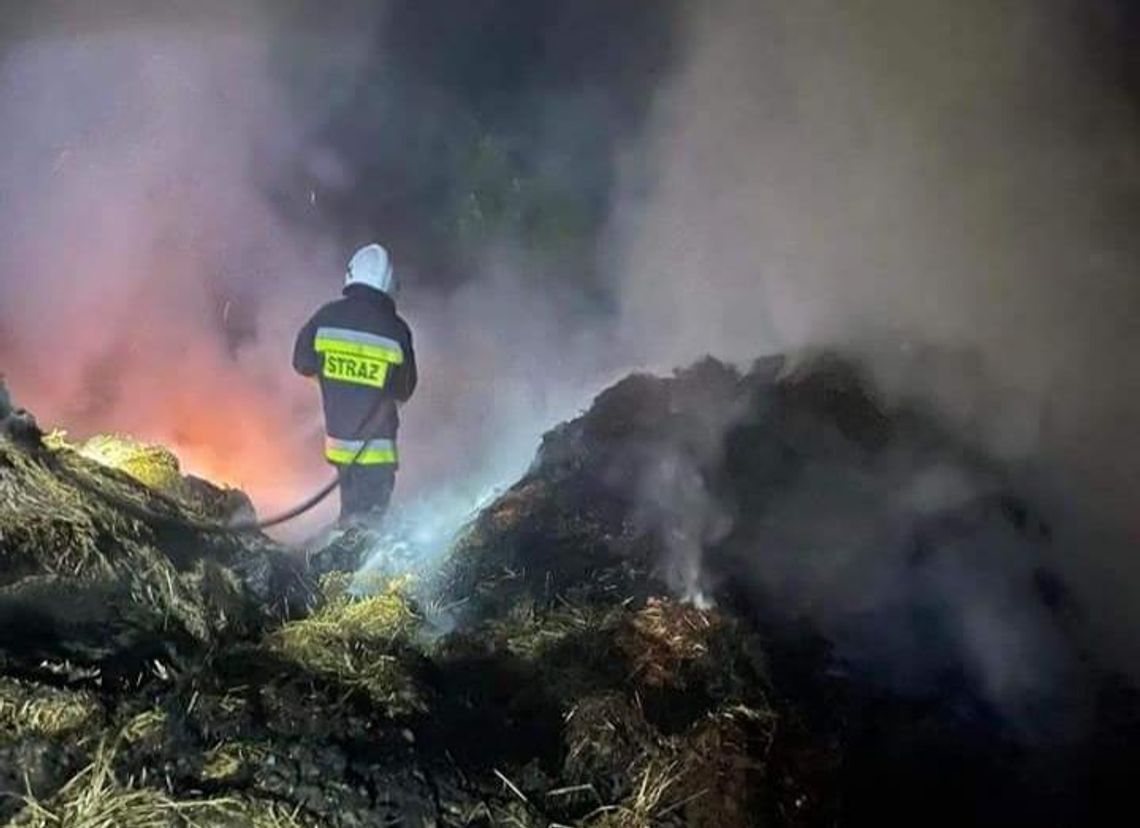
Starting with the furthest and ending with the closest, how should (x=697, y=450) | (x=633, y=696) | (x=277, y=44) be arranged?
(x=277, y=44), (x=697, y=450), (x=633, y=696)

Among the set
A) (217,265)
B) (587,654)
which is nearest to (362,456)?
(587,654)

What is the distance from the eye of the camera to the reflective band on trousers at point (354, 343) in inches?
307

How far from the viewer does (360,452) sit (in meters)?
7.95

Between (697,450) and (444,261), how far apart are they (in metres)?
12.9

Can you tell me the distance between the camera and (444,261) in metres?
19.9

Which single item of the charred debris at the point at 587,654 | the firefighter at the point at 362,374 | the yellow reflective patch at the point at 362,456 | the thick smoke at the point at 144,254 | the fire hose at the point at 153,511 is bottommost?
the charred debris at the point at 587,654

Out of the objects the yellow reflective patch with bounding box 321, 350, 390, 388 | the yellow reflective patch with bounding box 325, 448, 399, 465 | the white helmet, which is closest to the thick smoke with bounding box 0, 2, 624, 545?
the yellow reflective patch with bounding box 325, 448, 399, 465

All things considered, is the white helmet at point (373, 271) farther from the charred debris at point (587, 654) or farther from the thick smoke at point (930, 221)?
the thick smoke at point (930, 221)

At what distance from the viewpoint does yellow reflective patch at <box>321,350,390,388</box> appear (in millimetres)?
7852

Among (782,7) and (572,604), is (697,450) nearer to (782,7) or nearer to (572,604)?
(572,604)

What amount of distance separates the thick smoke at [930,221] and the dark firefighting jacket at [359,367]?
3.40m

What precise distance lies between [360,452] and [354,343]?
3.01 ft

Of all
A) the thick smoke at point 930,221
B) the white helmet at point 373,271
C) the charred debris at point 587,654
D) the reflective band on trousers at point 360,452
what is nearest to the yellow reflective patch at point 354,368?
the reflective band on trousers at point 360,452

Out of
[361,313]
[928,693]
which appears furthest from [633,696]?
[361,313]
